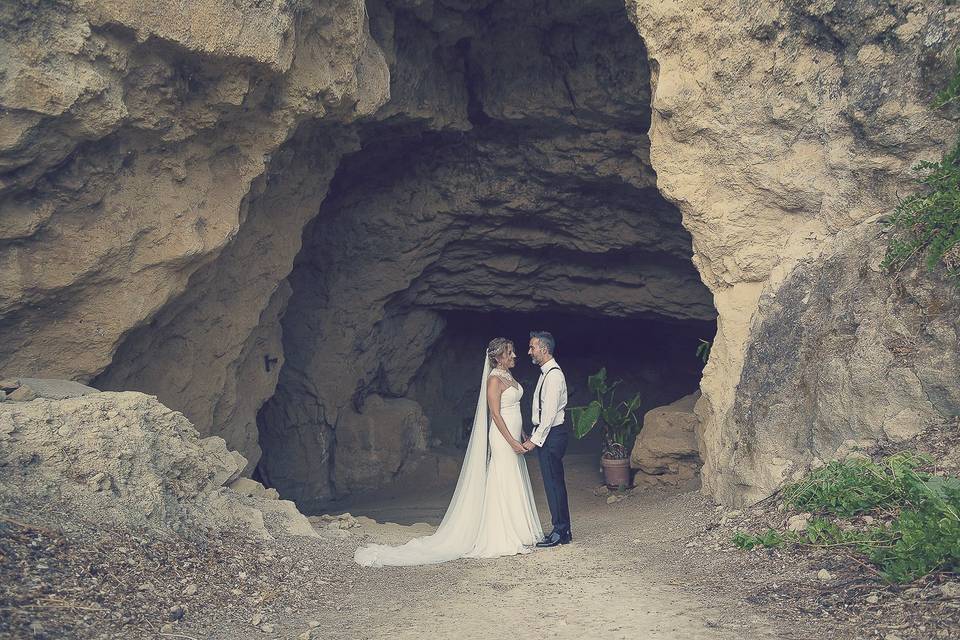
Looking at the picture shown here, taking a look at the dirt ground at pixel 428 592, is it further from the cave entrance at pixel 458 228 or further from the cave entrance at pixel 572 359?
the cave entrance at pixel 572 359

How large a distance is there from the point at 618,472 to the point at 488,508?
359 cm

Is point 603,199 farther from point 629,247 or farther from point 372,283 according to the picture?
point 372,283

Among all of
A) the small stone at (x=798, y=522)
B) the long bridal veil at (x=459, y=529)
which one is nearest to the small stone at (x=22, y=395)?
the long bridal veil at (x=459, y=529)

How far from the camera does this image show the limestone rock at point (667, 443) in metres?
8.02

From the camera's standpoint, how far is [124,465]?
13.9ft

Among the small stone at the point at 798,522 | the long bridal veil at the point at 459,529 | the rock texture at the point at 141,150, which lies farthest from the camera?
the long bridal veil at the point at 459,529

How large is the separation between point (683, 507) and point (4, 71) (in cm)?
509

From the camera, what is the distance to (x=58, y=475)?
13.1 ft

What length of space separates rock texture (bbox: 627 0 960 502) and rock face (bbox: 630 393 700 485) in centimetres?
201

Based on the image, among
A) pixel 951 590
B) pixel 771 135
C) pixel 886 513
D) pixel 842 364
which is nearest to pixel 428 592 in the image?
pixel 886 513

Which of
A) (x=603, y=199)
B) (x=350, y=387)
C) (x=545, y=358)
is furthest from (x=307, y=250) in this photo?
(x=545, y=358)

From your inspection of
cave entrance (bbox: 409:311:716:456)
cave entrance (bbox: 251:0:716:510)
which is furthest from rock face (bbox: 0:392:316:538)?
cave entrance (bbox: 409:311:716:456)

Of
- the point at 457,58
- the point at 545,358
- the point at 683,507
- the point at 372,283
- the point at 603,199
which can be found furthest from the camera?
the point at 372,283

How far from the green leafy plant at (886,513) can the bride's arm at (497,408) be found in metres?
1.61
